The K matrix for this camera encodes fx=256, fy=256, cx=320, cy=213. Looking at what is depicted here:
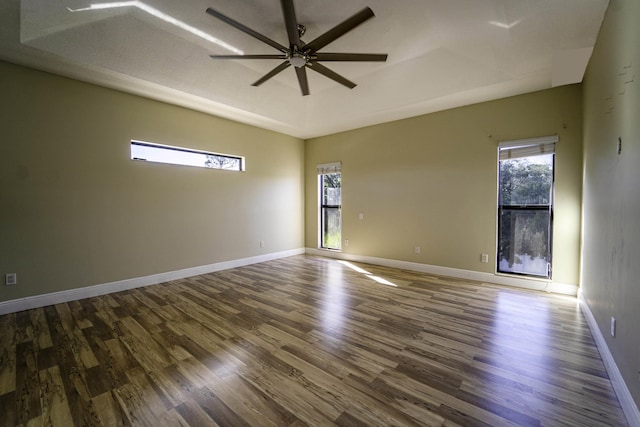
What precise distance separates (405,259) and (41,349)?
4.98 meters

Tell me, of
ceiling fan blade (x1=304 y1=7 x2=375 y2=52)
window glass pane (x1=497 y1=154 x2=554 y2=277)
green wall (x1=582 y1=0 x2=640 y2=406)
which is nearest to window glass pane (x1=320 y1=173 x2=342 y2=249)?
window glass pane (x1=497 y1=154 x2=554 y2=277)

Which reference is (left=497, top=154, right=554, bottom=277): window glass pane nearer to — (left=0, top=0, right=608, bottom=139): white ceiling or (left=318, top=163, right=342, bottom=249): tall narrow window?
(left=0, top=0, right=608, bottom=139): white ceiling

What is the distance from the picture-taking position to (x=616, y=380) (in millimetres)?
1746

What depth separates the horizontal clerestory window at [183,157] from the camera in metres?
4.02

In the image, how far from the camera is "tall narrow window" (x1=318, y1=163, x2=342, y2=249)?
6.14 m

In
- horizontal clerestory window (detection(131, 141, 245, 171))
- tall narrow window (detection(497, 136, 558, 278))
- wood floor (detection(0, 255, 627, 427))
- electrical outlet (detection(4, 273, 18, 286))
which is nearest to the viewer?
wood floor (detection(0, 255, 627, 427))

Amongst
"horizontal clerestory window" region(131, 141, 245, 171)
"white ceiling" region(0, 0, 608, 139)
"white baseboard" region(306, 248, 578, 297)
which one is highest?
"white ceiling" region(0, 0, 608, 139)

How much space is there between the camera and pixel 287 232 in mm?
6312

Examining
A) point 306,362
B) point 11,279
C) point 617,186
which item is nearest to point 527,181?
point 617,186

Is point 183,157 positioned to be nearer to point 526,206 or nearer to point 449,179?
point 449,179

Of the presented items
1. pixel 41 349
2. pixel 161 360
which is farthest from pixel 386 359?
pixel 41 349

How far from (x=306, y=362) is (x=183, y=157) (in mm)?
3977

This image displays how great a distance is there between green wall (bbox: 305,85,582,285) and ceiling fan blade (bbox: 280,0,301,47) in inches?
128

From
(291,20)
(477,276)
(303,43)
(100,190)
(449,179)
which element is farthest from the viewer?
(449,179)
